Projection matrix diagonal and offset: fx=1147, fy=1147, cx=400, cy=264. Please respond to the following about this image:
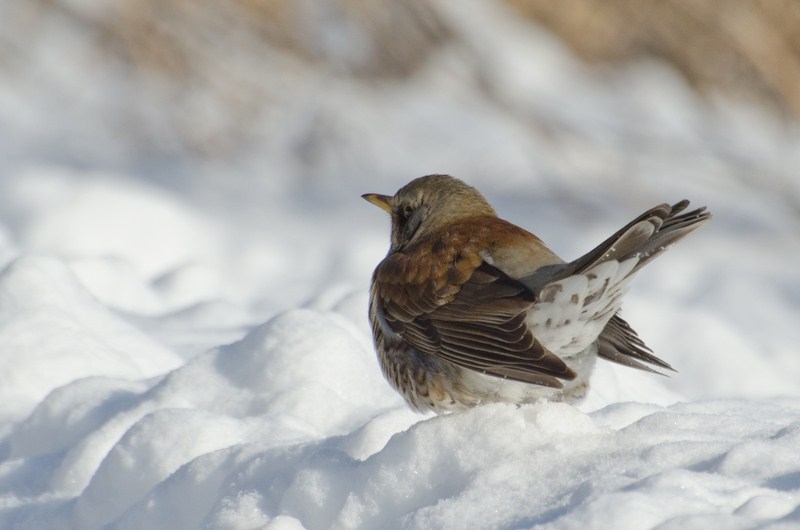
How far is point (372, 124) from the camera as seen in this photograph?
9484 millimetres

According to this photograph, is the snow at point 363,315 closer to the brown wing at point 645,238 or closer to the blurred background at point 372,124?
the blurred background at point 372,124

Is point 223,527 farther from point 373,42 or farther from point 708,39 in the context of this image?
point 708,39

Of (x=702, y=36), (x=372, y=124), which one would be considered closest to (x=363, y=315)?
(x=372, y=124)

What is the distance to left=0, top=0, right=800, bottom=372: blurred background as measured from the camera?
803 cm

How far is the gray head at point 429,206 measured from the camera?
386 centimetres

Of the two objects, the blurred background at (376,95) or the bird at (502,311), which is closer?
the bird at (502,311)

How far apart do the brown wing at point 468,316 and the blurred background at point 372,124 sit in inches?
158

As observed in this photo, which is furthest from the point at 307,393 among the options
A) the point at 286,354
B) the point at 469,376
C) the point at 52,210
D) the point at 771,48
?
the point at 771,48

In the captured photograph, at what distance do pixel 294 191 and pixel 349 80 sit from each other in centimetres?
134

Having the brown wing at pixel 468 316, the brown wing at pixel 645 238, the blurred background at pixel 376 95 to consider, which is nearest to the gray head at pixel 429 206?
the brown wing at pixel 468 316

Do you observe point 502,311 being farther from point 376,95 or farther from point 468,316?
point 376,95

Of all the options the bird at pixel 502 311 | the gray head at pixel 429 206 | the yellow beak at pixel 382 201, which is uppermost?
the yellow beak at pixel 382 201

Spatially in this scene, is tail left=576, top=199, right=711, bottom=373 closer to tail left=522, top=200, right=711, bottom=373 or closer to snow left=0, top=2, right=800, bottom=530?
tail left=522, top=200, right=711, bottom=373

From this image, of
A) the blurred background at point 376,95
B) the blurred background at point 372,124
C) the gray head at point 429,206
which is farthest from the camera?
the blurred background at point 376,95
